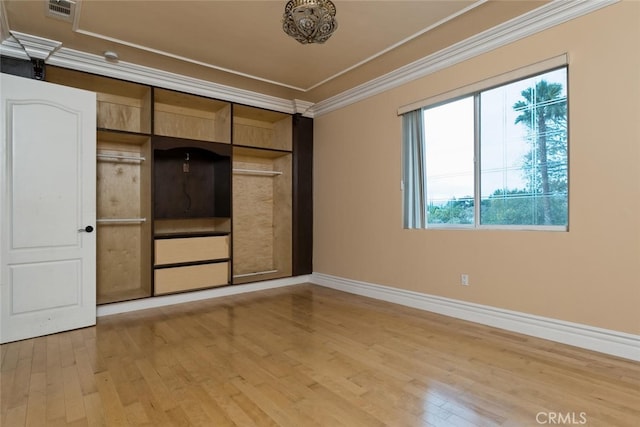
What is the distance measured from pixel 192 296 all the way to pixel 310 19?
3.67 metres

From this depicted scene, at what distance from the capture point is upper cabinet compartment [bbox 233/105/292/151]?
210 inches

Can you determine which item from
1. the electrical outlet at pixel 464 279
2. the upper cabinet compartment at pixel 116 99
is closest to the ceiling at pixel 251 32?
the upper cabinet compartment at pixel 116 99

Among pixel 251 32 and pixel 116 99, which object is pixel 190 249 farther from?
pixel 251 32

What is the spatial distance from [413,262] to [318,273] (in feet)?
6.28

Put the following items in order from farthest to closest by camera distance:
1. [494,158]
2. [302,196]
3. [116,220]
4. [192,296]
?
[302,196] → [192,296] → [116,220] → [494,158]

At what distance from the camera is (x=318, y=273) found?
5.57 metres

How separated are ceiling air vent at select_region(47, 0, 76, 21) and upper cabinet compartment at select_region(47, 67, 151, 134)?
32.3 inches

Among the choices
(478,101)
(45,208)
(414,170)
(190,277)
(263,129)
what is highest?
(263,129)

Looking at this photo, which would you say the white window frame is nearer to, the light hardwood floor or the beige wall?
the beige wall

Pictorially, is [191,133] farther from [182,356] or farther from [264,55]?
[182,356]

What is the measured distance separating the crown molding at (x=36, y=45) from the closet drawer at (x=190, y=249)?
224cm

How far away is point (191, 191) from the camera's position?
483cm

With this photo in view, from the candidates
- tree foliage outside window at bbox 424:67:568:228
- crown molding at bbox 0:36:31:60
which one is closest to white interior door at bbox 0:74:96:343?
crown molding at bbox 0:36:31:60

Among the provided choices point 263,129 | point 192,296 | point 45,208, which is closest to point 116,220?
point 45,208
